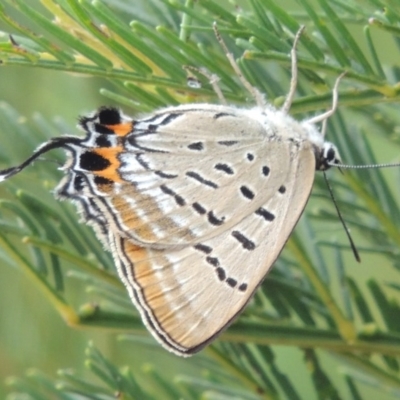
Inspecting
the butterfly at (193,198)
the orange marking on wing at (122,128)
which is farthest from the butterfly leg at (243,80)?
the orange marking on wing at (122,128)

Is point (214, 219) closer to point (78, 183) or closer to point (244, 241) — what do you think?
point (244, 241)

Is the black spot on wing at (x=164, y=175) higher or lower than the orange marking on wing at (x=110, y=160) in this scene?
lower

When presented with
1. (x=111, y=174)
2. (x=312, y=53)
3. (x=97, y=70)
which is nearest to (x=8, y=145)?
(x=111, y=174)

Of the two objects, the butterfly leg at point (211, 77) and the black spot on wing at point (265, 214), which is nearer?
the butterfly leg at point (211, 77)

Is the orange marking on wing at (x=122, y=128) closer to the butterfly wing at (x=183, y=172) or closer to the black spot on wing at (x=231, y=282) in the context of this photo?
the butterfly wing at (x=183, y=172)

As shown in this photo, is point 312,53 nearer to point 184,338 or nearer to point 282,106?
point 282,106

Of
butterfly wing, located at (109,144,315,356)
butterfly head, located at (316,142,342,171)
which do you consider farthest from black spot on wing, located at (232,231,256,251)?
butterfly head, located at (316,142,342,171)
